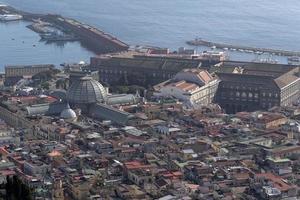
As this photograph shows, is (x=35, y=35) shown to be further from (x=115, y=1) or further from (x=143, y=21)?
(x=115, y=1)

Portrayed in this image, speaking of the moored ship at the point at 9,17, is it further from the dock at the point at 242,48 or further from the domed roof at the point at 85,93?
the domed roof at the point at 85,93

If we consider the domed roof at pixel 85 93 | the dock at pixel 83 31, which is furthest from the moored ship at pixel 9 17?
the domed roof at pixel 85 93

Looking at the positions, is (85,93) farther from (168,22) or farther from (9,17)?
(9,17)

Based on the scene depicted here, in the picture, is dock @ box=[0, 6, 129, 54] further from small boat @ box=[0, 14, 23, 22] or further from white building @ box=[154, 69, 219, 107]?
white building @ box=[154, 69, 219, 107]

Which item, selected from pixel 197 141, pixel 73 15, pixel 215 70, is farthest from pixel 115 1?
pixel 197 141

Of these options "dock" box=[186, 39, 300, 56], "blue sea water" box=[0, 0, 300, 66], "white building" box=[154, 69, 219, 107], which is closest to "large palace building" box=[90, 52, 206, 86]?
"white building" box=[154, 69, 219, 107]

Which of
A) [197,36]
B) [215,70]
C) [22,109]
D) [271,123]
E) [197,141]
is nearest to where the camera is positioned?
[197,141]

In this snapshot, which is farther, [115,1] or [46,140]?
[115,1]
